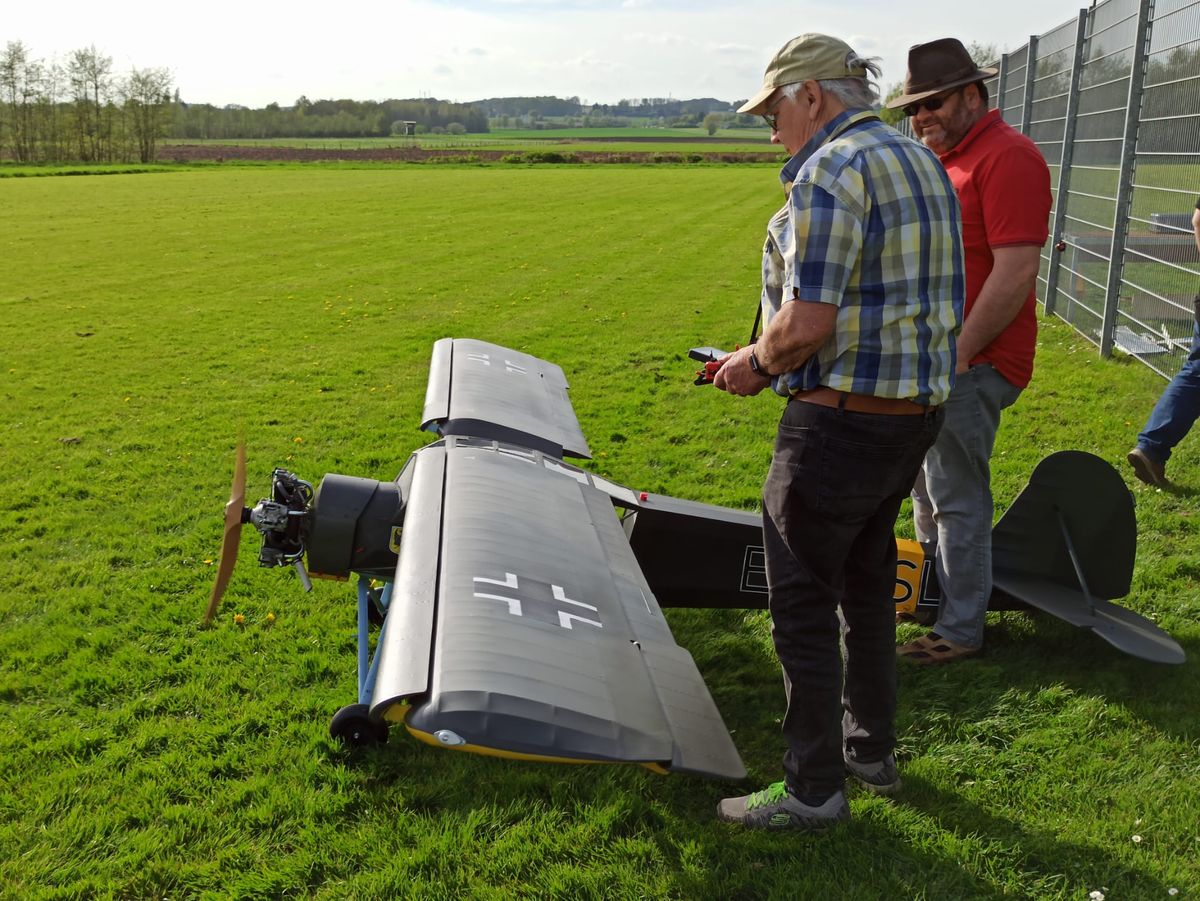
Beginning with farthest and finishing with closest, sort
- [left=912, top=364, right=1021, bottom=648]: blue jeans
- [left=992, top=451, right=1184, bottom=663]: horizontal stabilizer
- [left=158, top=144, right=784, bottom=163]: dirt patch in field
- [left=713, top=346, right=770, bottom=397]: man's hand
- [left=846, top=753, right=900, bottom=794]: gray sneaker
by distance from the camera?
[left=158, top=144, right=784, bottom=163]: dirt patch in field, [left=992, top=451, right=1184, bottom=663]: horizontal stabilizer, [left=912, top=364, right=1021, bottom=648]: blue jeans, [left=846, top=753, right=900, bottom=794]: gray sneaker, [left=713, top=346, right=770, bottom=397]: man's hand

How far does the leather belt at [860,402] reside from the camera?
2736 mm

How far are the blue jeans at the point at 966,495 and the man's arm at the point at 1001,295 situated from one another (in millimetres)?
211

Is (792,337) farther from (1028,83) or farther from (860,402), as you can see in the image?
(1028,83)

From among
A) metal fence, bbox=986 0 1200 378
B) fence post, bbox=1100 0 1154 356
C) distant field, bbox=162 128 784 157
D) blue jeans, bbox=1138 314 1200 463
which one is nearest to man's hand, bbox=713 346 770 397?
blue jeans, bbox=1138 314 1200 463

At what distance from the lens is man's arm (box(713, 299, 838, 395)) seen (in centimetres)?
259

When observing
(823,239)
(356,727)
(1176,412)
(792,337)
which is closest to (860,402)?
(792,337)

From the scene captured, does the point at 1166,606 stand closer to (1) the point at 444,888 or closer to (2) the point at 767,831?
(2) the point at 767,831

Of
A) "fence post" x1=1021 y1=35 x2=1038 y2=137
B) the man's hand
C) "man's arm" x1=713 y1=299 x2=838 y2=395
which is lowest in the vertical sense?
the man's hand

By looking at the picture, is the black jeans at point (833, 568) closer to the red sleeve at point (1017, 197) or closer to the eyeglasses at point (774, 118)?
the eyeglasses at point (774, 118)

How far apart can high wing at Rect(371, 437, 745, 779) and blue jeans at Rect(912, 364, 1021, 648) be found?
1450 millimetres

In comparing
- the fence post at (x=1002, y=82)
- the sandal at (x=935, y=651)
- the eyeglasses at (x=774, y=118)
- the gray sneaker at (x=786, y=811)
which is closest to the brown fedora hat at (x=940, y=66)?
the eyeglasses at (x=774, y=118)

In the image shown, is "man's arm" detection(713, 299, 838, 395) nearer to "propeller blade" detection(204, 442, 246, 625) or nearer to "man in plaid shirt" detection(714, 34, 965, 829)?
"man in plaid shirt" detection(714, 34, 965, 829)

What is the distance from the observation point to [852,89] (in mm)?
2674

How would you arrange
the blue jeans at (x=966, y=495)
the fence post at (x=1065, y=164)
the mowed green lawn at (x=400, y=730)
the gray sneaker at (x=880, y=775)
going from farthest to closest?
the fence post at (x=1065, y=164) < the blue jeans at (x=966, y=495) < the gray sneaker at (x=880, y=775) < the mowed green lawn at (x=400, y=730)
